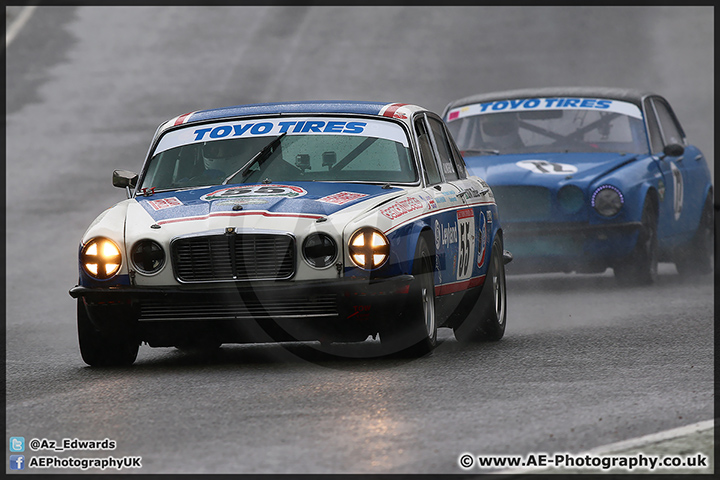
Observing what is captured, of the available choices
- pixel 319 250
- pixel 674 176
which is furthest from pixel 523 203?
pixel 319 250

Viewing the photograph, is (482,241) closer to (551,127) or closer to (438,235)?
(438,235)

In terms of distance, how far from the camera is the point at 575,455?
517 cm

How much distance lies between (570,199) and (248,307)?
550 centimetres

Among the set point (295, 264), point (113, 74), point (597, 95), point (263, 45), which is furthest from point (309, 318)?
point (263, 45)

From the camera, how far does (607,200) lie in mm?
12289

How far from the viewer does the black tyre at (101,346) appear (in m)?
7.77

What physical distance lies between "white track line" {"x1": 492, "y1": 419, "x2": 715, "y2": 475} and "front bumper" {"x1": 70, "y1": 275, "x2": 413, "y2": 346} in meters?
2.12

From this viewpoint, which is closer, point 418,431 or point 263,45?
point 418,431

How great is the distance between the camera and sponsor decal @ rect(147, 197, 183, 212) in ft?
25.9

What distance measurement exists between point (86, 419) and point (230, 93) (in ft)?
73.5

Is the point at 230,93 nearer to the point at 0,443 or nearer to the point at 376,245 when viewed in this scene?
the point at 376,245

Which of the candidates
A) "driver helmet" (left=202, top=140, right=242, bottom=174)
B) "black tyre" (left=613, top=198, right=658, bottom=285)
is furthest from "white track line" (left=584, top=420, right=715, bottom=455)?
"black tyre" (left=613, top=198, right=658, bottom=285)

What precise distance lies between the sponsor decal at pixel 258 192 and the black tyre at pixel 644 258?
5.36m

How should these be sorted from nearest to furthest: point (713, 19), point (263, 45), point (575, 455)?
point (575, 455)
point (263, 45)
point (713, 19)
